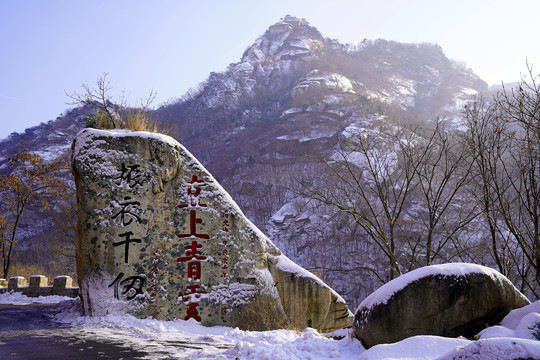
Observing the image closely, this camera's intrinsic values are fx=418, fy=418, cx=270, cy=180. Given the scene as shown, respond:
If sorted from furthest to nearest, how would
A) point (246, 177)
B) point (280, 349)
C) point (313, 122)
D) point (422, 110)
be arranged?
point (422, 110) → point (313, 122) → point (246, 177) → point (280, 349)

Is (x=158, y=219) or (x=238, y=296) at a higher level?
(x=158, y=219)

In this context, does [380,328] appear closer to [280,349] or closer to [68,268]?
[280,349]

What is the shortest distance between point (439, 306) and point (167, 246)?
4.28 m

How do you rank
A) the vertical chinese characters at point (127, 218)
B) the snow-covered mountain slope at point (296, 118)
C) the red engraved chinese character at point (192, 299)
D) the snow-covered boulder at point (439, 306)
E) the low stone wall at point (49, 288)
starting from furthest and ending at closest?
the snow-covered mountain slope at point (296, 118) < the low stone wall at point (49, 288) < the red engraved chinese character at point (192, 299) < the vertical chinese characters at point (127, 218) < the snow-covered boulder at point (439, 306)

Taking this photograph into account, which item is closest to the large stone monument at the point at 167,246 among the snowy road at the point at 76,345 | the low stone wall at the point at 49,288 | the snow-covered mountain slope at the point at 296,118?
the snowy road at the point at 76,345

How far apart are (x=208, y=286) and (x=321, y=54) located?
317 feet

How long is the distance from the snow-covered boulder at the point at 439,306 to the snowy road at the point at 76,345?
1.90m

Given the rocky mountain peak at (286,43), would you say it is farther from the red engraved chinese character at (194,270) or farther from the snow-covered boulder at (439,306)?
the snow-covered boulder at (439,306)

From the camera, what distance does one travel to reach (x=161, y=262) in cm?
691

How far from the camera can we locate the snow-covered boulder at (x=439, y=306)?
4801mm

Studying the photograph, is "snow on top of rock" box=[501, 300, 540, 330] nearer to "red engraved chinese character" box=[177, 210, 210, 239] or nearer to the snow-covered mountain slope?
"red engraved chinese character" box=[177, 210, 210, 239]

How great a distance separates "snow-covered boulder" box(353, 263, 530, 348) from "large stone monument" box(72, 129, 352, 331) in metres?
2.46

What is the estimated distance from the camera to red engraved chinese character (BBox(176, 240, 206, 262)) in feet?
23.2

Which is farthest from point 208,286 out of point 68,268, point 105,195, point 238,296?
point 68,268
